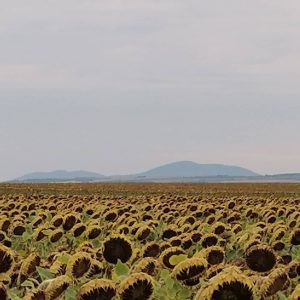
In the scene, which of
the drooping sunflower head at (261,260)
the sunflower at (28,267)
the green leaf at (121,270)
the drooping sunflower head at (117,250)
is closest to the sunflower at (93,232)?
the drooping sunflower head at (117,250)

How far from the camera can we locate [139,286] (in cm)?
328

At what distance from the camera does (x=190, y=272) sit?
Answer: 3822 mm

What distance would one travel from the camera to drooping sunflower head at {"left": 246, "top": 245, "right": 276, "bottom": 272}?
4.38 m

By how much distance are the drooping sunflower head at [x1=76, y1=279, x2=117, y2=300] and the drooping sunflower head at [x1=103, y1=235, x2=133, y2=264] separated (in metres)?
1.54

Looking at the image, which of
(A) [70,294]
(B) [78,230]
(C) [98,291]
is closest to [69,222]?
(B) [78,230]

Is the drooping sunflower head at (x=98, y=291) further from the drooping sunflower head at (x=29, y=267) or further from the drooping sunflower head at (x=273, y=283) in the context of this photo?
the drooping sunflower head at (x=29, y=267)

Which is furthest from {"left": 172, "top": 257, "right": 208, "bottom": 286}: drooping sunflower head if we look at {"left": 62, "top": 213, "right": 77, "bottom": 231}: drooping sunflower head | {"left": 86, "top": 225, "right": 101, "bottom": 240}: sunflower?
→ {"left": 62, "top": 213, "right": 77, "bottom": 231}: drooping sunflower head

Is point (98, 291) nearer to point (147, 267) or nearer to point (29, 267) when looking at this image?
point (147, 267)

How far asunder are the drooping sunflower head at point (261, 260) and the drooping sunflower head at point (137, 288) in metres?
1.20

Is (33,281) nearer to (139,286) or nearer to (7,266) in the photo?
(7,266)

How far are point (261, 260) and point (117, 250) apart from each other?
92 centimetres

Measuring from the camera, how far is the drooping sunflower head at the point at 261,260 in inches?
173

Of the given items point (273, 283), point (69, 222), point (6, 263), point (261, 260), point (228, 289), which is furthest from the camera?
point (69, 222)

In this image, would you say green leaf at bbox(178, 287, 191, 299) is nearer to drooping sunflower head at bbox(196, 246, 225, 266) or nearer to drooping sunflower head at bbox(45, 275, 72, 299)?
drooping sunflower head at bbox(45, 275, 72, 299)
